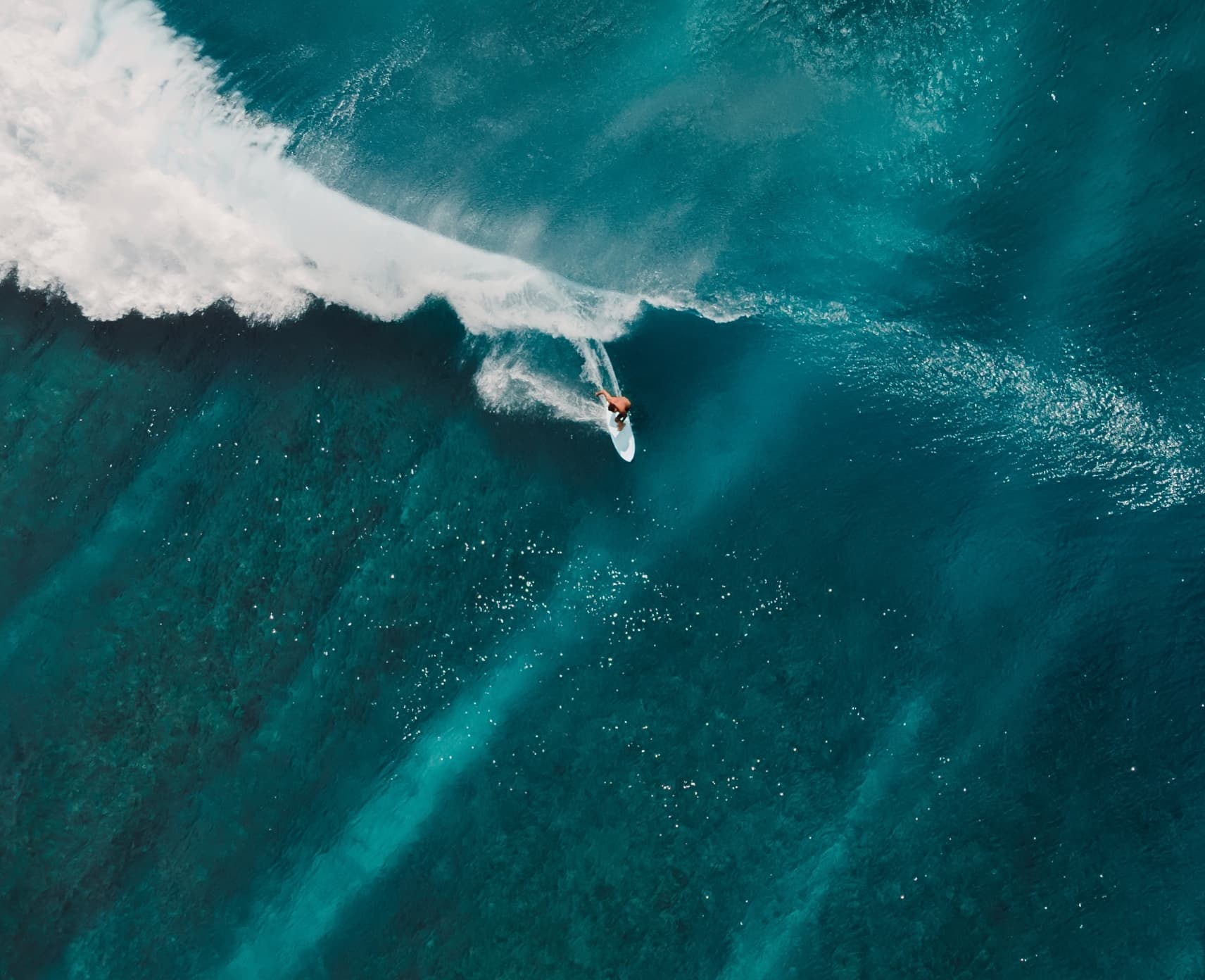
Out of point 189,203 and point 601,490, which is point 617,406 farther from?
point 189,203

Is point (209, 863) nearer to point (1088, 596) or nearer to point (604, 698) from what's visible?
point (604, 698)

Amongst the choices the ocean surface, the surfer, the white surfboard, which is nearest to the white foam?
the ocean surface

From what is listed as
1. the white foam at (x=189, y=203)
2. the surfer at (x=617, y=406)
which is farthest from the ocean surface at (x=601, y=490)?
the surfer at (x=617, y=406)

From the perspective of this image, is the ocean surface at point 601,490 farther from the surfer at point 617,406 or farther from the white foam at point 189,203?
the surfer at point 617,406

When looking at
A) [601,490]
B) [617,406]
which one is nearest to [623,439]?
[617,406]

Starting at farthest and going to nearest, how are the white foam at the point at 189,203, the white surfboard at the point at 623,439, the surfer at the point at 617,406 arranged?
1. the white foam at the point at 189,203
2. the white surfboard at the point at 623,439
3. the surfer at the point at 617,406

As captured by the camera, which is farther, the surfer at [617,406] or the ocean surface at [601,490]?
the ocean surface at [601,490]

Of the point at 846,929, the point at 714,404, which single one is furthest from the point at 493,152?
the point at 846,929

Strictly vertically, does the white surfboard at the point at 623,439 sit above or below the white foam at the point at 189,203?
below

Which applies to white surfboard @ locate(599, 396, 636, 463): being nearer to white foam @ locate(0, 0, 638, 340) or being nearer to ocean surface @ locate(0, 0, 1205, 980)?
ocean surface @ locate(0, 0, 1205, 980)
